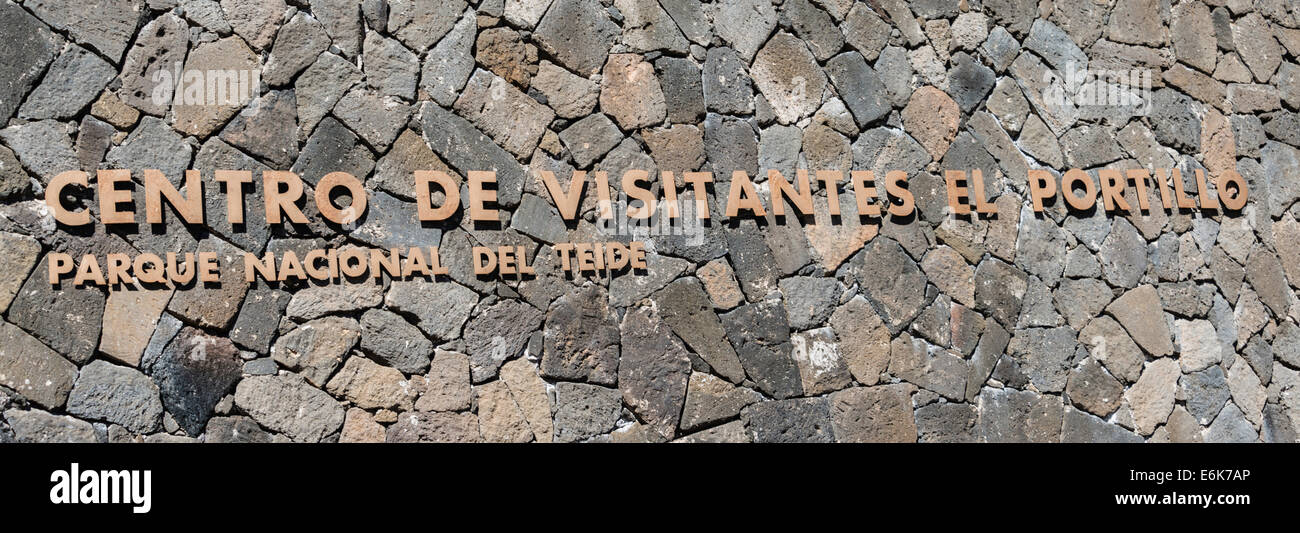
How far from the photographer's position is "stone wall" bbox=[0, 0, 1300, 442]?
361 cm

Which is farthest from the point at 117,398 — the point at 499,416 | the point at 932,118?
the point at 932,118

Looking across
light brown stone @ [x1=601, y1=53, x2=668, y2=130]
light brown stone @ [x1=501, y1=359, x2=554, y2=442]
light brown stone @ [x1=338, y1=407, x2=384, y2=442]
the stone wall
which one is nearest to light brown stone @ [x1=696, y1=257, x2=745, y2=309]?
the stone wall

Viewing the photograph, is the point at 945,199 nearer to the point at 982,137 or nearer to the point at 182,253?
the point at 982,137

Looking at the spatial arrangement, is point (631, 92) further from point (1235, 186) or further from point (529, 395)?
point (1235, 186)

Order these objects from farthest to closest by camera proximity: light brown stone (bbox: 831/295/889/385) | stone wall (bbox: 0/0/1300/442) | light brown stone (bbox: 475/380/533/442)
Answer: light brown stone (bbox: 831/295/889/385) < light brown stone (bbox: 475/380/533/442) < stone wall (bbox: 0/0/1300/442)

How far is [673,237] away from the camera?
4285mm

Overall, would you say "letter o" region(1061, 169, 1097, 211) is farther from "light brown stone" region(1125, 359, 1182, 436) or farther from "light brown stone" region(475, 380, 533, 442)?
"light brown stone" region(475, 380, 533, 442)

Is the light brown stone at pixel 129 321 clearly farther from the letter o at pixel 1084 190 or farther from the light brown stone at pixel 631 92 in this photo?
the letter o at pixel 1084 190

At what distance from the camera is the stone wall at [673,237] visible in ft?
11.8

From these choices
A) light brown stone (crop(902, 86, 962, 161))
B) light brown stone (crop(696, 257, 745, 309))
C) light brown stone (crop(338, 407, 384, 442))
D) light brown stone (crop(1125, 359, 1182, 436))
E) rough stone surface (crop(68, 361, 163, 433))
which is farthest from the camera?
light brown stone (crop(1125, 359, 1182, 436))

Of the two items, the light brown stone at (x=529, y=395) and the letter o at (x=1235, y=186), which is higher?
the letter o at (x=1235, y=186)

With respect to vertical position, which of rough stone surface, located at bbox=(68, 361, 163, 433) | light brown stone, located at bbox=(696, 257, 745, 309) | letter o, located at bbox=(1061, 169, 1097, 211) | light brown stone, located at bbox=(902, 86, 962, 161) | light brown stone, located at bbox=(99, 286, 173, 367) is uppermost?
light brown stone, located at bbox=(902, 86, 962, 161)

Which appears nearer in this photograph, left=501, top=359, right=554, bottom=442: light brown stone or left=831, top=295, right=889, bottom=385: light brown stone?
left=501, top=359, right=554, bottom=442: light brown stone

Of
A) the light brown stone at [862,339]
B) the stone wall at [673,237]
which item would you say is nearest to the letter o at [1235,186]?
the stone wall at [673,237]
